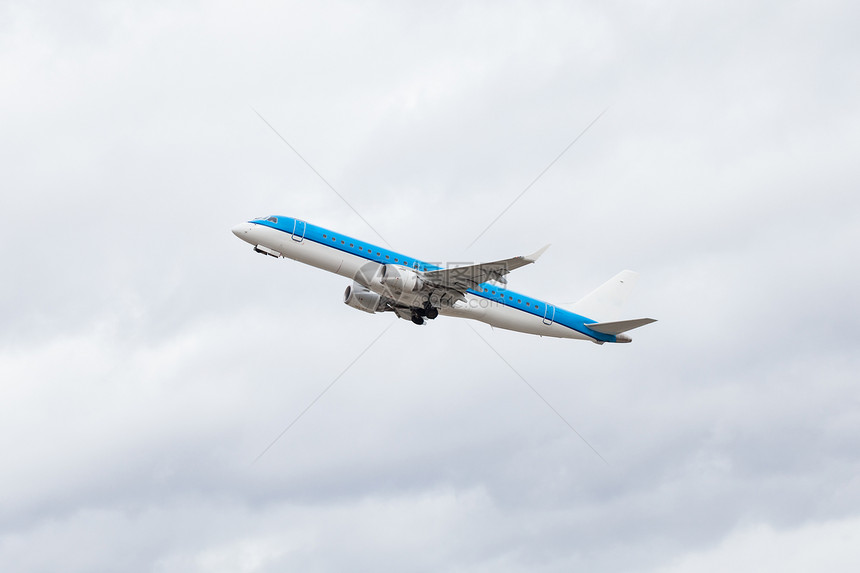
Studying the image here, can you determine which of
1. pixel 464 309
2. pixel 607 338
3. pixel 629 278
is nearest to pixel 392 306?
pixel 464 309

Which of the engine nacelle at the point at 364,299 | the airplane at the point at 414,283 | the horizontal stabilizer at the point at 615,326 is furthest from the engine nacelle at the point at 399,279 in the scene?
the horizontal stabilizer at the point at 615,326

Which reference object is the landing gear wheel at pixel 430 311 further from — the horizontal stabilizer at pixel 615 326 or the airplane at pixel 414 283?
the horizontal stabilizer at pixel 615 326

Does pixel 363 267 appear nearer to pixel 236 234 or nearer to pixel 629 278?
pixel 236 234

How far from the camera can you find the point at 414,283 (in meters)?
70.8

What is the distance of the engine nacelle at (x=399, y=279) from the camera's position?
70.3 m

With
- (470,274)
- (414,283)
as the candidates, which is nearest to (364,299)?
(414,283)

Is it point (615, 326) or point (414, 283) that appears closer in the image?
point (414, 283)

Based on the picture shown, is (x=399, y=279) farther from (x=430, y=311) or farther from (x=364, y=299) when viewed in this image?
(x=364, y=299)

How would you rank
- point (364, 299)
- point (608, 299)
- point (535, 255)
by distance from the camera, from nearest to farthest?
point (535, 255) → point (364, 299) → point (608, 299)

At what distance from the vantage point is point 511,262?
217ft

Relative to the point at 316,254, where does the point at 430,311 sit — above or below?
below

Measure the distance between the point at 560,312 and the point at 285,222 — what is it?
22.5 m

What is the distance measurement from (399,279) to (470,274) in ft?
15.3

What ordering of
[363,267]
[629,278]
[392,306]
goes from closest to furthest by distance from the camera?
[363,267]
[392,306]
[629,278]
